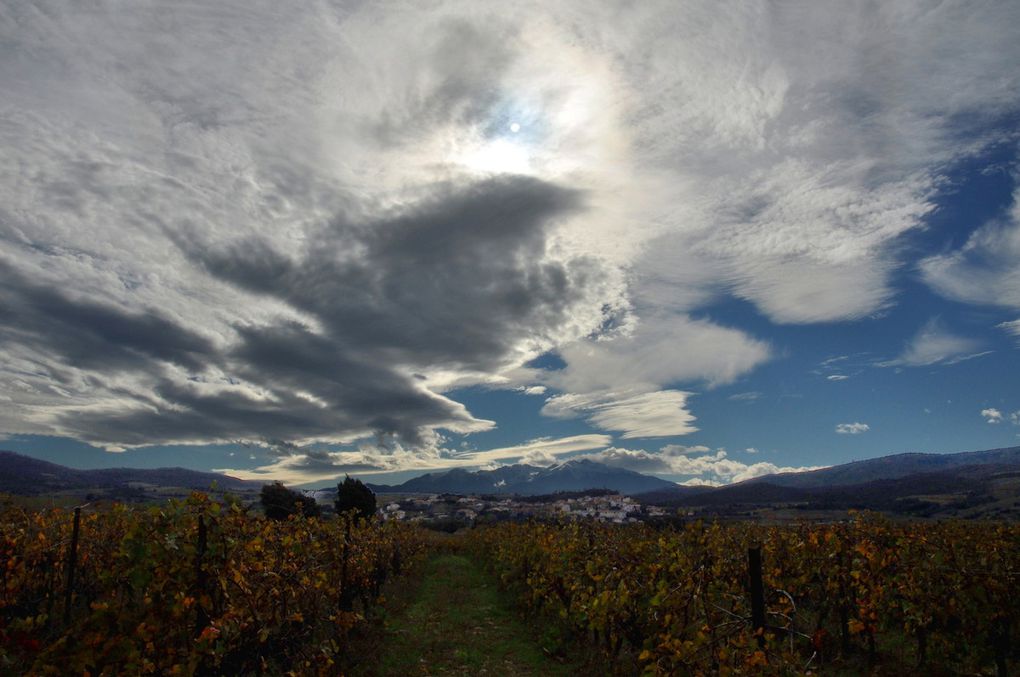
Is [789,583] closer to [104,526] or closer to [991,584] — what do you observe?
[991,584]

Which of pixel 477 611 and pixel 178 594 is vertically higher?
pixel 178 594

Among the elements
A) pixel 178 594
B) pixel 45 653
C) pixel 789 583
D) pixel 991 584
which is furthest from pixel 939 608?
pixel 45 653

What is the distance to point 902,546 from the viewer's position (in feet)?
36.4

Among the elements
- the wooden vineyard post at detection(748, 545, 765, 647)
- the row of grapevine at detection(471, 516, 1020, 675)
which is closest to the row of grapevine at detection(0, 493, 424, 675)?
the row of grapevine at detection(471, 516, 1020, 675)

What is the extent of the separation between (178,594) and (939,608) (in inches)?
486

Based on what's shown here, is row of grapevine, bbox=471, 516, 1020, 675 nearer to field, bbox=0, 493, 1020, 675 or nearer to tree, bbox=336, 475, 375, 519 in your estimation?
field, bbox=0, 493, 1020, 675

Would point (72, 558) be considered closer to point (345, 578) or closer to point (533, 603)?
point (345, 578)

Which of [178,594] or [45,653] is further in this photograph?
[178,594]

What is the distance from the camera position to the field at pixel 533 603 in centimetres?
627

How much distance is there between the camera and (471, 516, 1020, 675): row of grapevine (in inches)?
247

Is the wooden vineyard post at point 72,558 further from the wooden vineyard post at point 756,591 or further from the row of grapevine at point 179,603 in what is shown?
the wooden vineyard post at point 756,591

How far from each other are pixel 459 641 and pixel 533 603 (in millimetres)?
3667

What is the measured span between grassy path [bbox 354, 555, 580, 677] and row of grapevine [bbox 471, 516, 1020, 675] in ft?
4.67

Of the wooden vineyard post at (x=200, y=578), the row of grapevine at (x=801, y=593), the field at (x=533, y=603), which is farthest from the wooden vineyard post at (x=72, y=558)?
the row of grapevine at (x=801, y=593)
